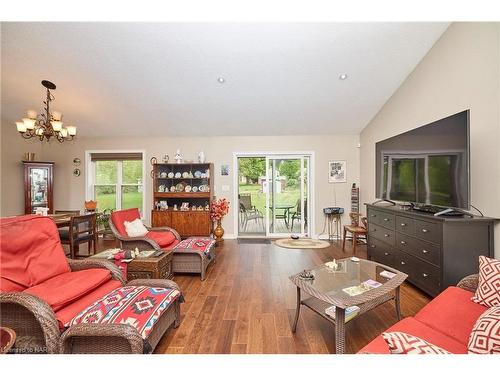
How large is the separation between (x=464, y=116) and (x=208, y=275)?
11.1ft

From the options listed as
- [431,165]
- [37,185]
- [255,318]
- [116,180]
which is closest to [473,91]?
[431,165]

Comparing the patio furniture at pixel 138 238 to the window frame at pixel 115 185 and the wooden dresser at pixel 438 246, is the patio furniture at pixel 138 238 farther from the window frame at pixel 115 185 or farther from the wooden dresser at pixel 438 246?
the wooden dresser at pixel 438 246

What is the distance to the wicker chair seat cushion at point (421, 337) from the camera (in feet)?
3.62

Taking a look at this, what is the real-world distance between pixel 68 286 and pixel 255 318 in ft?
4.96

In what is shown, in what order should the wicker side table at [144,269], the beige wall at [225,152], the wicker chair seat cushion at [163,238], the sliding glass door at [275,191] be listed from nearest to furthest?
the wicker side table at [144,269]
the wicker chair seat cushion at [163,238]
the beige wall at [225,152]
the sliding glass door at [275,191]

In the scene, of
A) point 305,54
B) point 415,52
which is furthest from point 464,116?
point 305,54

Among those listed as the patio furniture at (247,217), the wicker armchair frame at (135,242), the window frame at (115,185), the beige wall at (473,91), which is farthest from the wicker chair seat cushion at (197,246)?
the beige wall at (473,91)

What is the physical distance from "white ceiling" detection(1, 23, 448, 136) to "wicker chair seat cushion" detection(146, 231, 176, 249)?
2368mm

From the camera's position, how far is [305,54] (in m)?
3.15

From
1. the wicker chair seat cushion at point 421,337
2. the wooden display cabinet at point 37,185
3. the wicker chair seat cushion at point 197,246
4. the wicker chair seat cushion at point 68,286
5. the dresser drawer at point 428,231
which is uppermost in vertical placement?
the wooden display cabinet at point 37,185

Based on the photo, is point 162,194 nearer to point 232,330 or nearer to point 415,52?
point 232,330

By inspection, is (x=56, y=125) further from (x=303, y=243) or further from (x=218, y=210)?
(x=303, y=243)

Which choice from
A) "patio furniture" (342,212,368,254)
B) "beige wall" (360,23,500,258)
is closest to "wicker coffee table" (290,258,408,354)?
"beige wall" (360,23,500,258)

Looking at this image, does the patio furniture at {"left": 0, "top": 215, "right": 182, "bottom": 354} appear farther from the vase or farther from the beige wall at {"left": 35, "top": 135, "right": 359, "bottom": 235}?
the beige wall at {"left": 35, "top": 135, "right": 359, "bottom": 235}
